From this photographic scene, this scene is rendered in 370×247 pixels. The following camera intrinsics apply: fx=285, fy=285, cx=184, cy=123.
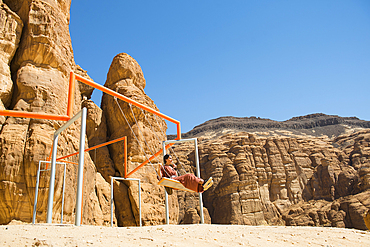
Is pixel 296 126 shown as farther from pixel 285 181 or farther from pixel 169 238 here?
pixel 169 238

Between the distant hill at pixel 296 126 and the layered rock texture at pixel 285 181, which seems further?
the distant hill at pixel 296 126

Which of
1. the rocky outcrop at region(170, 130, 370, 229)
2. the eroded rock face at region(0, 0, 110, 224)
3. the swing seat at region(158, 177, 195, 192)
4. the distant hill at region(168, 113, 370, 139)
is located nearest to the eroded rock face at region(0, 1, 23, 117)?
the eroded rock face at region(0, 0, 110, 224)

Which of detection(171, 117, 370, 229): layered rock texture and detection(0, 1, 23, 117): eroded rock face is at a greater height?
detection(0, 1, 23, 117): eroded rock face

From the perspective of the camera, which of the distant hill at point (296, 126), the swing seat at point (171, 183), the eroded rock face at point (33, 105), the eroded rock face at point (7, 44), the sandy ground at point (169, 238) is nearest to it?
the sandy ground at point (169, 238)

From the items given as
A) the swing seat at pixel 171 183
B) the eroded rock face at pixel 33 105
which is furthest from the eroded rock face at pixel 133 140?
the swing seat at pixel 171 183

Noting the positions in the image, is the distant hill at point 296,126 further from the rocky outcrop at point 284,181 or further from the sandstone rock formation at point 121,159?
the sandstone rock formation at point 121,159

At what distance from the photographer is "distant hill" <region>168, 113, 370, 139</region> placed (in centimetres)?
9900

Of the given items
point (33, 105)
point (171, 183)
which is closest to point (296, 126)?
point (33, 105)

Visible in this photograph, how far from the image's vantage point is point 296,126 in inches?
4225

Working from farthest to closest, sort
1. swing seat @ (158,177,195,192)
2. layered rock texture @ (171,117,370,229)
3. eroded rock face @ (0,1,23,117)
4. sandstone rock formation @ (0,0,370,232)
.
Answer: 1. layered rock texture @ (171,117,370,229)
2. eroded rock face @ (0,1,23,117)
3. sandstone rock formation @ (0,0,370,232)
4. swing seat @ (158,177,195,192)

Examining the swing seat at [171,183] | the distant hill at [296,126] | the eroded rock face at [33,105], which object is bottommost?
the swing seat at [171,183]

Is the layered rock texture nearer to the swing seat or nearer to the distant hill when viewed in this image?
the swing seat

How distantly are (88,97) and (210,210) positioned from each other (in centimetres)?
2030

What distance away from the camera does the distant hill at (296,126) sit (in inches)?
3898
